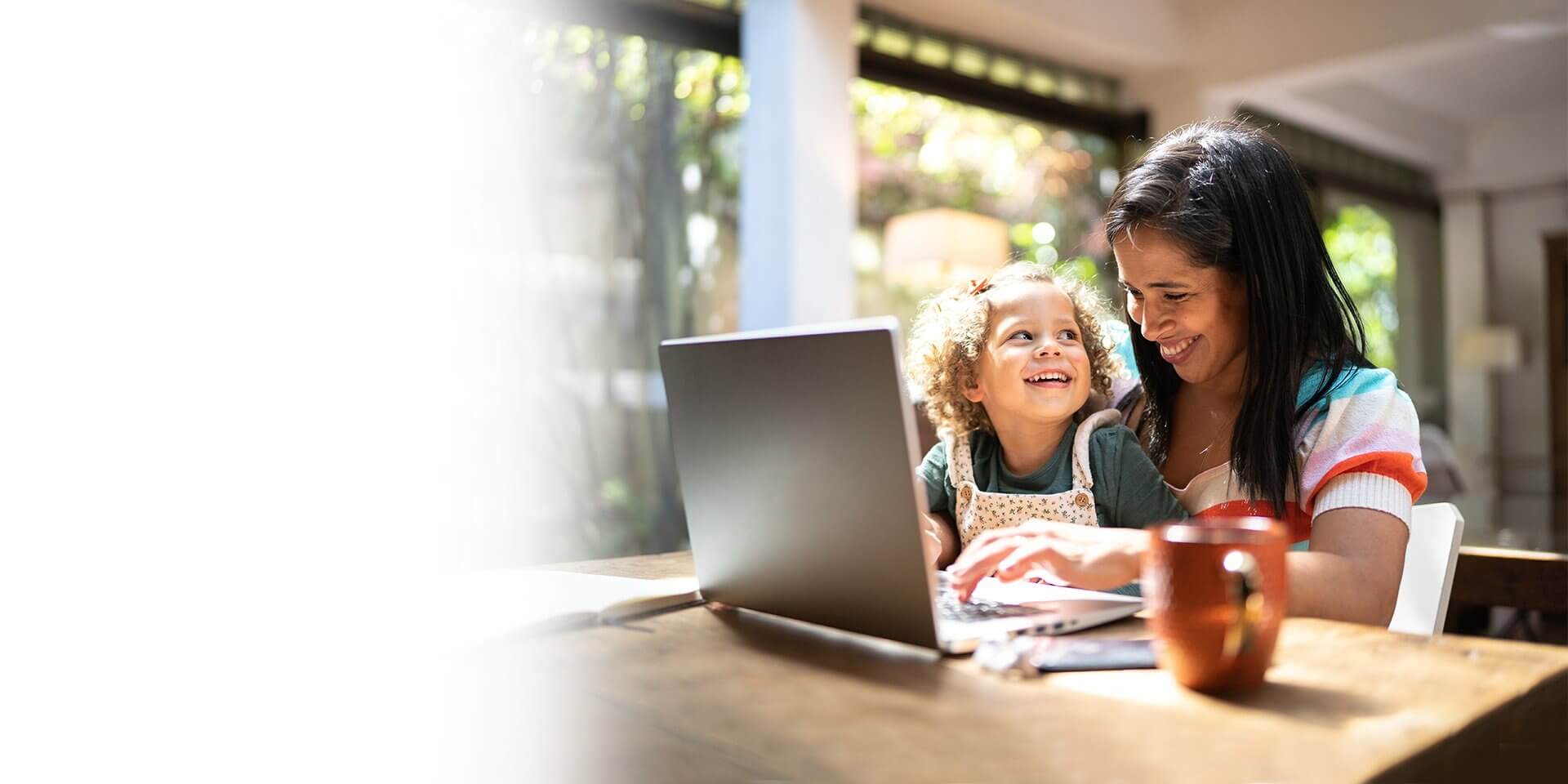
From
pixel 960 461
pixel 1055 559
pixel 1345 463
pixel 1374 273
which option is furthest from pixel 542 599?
pixel 1374 273

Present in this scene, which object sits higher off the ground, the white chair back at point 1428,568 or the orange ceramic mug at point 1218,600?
the orange ceramic mug at point 1218,600

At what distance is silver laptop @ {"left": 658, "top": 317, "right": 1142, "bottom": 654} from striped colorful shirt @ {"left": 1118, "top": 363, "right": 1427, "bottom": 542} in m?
0.32

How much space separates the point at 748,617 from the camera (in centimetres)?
94

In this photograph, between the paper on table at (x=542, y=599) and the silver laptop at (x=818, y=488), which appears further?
the paper on table at (x=542, y=599)

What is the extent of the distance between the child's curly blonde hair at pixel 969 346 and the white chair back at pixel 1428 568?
0.36 m

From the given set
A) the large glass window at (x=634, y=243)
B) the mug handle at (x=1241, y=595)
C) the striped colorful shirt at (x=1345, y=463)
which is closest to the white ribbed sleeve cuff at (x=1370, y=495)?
the striped colorful shirt at (x=1345, y=463)

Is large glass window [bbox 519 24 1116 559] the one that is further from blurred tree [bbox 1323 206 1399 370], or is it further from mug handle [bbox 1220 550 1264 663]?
blurred tree [bbox 1323 206 1399 370]

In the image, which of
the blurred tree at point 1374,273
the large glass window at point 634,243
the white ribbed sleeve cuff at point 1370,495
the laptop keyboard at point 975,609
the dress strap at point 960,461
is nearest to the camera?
the laptop keyboard at point 975,609

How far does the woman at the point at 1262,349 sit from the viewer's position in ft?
3.58

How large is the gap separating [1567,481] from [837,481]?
836 cm

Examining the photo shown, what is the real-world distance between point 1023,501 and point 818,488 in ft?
1.57

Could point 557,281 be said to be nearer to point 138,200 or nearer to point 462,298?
point 462,298

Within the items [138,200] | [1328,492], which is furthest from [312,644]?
[138,200]

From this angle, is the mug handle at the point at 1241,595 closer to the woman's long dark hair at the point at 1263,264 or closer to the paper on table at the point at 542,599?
the paper on table at the point at 542,599
